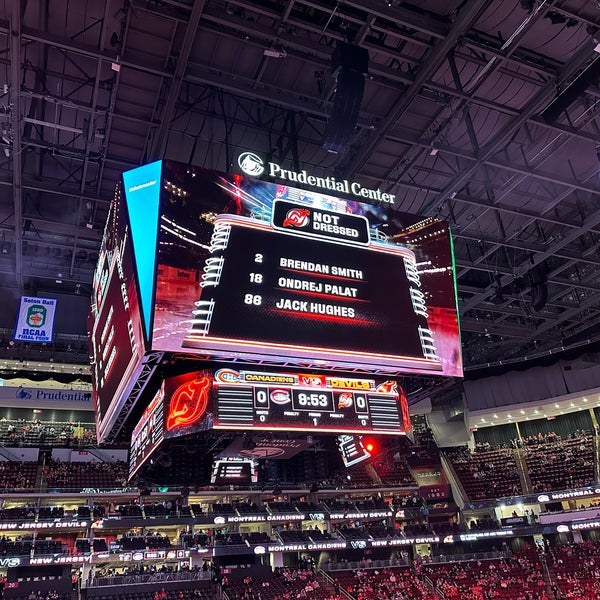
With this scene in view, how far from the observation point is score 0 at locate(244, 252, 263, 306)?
1095 centimetres

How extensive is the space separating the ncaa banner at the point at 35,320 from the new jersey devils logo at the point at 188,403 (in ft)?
49.2

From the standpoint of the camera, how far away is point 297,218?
481 inches

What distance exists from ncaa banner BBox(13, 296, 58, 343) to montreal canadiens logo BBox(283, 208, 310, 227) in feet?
49.3

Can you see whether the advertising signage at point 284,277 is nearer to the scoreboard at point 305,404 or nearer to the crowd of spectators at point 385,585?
the scoreboard at point 305,404

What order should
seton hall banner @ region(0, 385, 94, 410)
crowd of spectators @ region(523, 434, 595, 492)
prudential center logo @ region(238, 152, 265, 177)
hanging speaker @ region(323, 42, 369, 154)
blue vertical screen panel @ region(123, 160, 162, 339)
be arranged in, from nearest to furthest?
blue vertical screen panel @ region(123, 160, 162, 339)
hanging speaker @ region(323, 42, 369, 154)
prudential center logo @ region(238, 152, 265, 177)
seton hall banner @ region(0, 385, 94, 410)
crowd of spectators @ region(523, 434, 595, 492)

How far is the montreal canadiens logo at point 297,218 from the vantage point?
476 inches

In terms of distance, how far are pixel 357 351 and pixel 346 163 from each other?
766 centimetres

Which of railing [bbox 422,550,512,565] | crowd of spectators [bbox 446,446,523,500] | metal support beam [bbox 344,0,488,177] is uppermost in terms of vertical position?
metal support beam [bbox 344,0,488,177]

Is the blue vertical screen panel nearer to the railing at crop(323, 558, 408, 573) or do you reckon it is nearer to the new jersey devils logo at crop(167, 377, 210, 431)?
the new jersey devils logo at crop(167, 377, 210, 431)

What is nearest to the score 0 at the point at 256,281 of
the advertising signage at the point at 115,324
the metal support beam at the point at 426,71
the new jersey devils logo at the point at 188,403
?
the new jersey devils logo at the point at 188,403

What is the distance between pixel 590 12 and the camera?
13.2 m

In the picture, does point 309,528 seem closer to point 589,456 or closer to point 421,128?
point 589,456

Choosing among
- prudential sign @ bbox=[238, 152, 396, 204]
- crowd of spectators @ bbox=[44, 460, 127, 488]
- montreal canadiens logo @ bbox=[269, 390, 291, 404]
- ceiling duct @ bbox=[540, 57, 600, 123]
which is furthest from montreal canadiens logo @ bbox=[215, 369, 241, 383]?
crowd of spectators @ bbox=[44, 460, 127, 488]

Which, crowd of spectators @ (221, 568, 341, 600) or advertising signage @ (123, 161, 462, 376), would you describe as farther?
crowd of spectators @ (221, 568, 341, 600)
